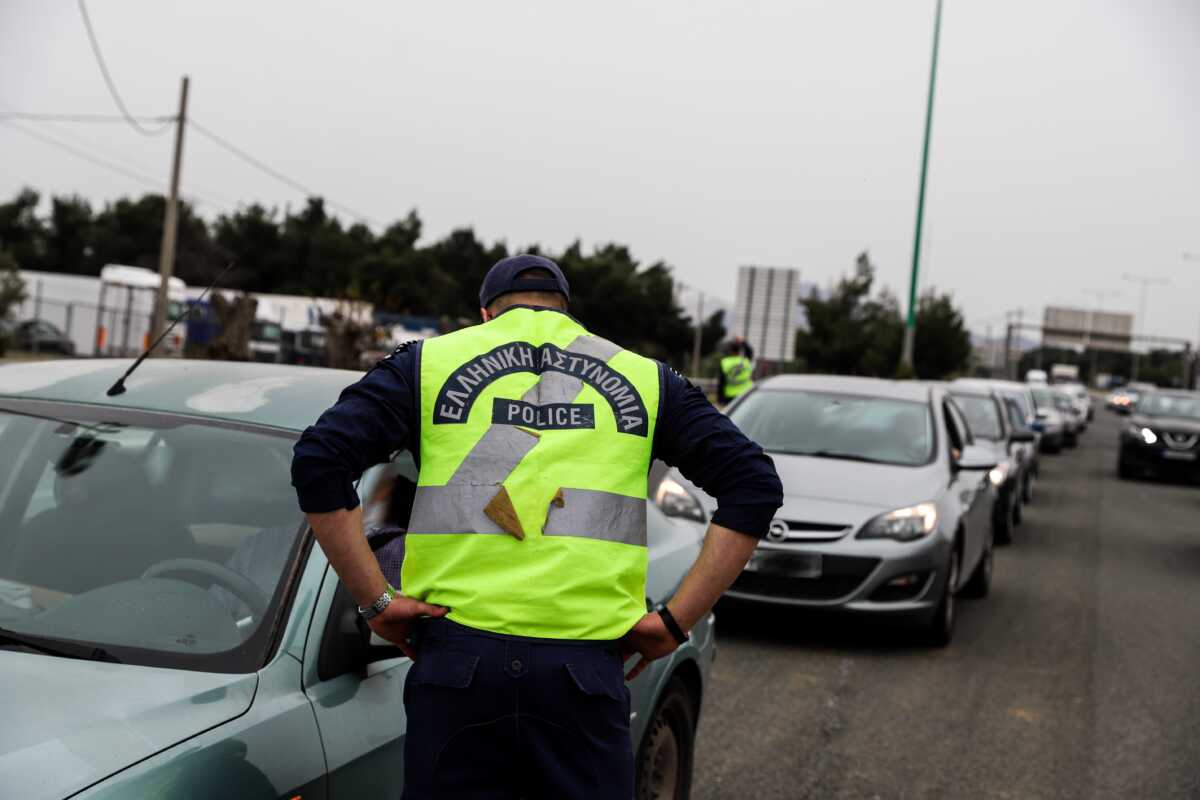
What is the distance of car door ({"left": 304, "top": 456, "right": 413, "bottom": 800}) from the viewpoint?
2.49 meters

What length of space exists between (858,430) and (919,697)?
2.46 m

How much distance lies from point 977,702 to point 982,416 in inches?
338

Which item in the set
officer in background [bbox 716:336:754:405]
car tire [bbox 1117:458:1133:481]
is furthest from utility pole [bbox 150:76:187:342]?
car tire [bbox 1117:458:1133:481]

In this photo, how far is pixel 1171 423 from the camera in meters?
22.2

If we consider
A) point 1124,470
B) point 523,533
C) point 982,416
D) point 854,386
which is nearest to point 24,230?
point 1124,470

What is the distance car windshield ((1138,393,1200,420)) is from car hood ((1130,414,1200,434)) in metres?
0.27

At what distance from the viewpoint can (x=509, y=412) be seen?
7.85 ft

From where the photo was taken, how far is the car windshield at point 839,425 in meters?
8.27

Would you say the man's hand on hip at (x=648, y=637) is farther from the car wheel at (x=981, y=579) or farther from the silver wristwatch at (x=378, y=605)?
the car wheel at (x=981, y=579)

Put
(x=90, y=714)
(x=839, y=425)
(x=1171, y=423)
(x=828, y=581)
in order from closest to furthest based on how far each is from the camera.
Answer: (x=90, y=714), (x=828, y=581), (x=839, y=425), (x=1171, y=423)

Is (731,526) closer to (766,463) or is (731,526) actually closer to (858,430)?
(766,463)

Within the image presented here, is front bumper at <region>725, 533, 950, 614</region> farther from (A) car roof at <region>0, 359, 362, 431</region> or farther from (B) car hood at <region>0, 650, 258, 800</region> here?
(B) car hood at <region>0, 650, 258, 800</region>

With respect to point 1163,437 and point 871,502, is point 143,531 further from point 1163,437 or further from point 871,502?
point 1163,437

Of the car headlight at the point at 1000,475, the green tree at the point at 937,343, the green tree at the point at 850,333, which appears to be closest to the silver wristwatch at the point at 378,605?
the car headlight at the point at 1000,475
